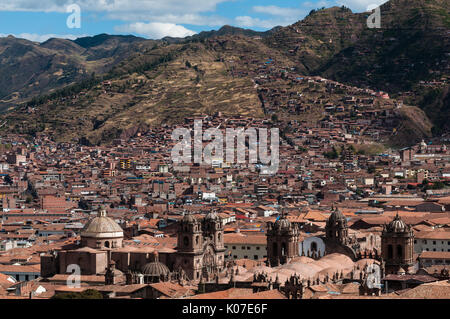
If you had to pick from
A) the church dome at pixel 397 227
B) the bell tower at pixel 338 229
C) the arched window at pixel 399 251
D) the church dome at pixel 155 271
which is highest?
the church dome at pixel 397 227

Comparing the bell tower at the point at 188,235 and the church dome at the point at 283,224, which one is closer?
the bell tower at the point at 188,235

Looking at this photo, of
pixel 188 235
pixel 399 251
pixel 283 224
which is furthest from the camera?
pixel 283 224

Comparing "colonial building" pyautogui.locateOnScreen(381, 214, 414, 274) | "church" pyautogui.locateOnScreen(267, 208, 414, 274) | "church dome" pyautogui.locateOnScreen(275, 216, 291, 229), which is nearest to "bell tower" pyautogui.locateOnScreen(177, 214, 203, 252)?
"church" pyautogui.locateOnScreen(267, 208, 414, 274)

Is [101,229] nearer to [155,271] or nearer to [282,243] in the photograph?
[155,271]

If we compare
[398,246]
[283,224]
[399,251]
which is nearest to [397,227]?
[398,246]

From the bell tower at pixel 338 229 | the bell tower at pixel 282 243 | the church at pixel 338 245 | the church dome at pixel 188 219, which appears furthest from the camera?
the bell tower at pixel 338 229

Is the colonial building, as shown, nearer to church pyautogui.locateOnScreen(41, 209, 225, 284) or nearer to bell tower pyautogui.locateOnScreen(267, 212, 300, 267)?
bell tower pyautogui.locateOnScreen(267, 212, 300, 267)

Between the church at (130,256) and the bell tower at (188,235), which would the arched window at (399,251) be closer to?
the church at (130,256)

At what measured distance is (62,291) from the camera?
41188 millimetres

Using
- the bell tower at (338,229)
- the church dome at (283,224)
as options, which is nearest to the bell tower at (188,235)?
the church dome at (283,224)

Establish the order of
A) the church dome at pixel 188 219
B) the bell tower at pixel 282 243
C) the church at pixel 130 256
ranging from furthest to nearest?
1. the bell tower at pixel 282 243
2. the church dome at pixel 188 219
3. the church at pixel 130 256

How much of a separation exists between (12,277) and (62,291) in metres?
12.2
